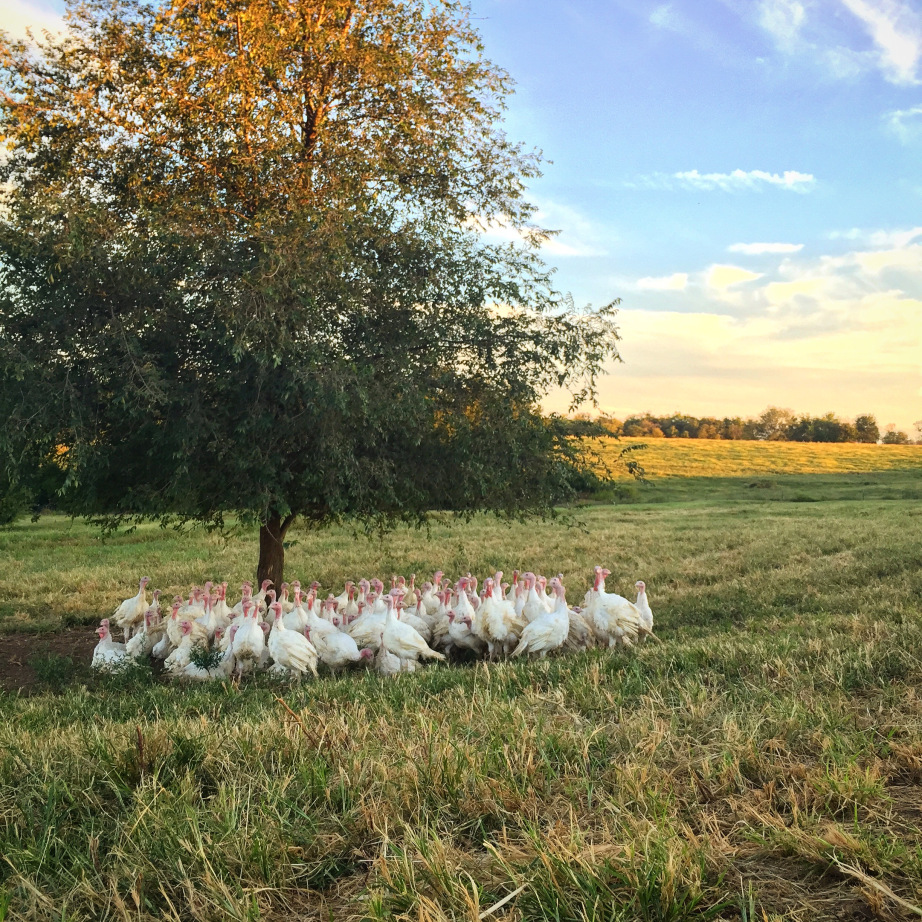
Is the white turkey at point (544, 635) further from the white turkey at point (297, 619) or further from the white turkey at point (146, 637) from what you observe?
the white turkey at point (146, 637)

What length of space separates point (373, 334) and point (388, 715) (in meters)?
6.57

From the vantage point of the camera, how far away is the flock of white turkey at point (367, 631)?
945 cm

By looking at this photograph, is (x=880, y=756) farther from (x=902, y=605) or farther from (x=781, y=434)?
(x=781, y=434)

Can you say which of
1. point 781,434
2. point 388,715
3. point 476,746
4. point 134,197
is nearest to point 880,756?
point 476,746

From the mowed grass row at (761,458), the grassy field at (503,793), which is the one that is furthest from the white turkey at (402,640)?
the mowed grass row at (761,458)

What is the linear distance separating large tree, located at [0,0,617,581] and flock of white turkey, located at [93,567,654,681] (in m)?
1.44

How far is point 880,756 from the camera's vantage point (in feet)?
14.5

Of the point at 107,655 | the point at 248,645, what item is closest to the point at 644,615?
the point at 248,645

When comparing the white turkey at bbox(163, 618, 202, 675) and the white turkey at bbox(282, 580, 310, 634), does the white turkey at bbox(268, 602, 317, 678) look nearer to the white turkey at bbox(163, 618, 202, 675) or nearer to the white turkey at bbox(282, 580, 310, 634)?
the white turkey at bbox(282, 580, 310, 634)

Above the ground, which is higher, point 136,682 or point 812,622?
point 812,622

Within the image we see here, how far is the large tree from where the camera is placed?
9.96 metres

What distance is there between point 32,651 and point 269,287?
6.67 meters

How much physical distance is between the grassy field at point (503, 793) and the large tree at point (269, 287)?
345 centimetres

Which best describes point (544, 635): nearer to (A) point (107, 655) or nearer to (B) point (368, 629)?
(B) point (368, 629)
